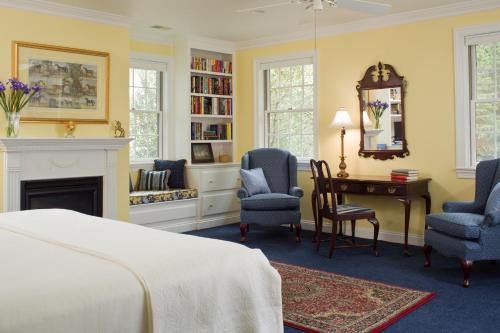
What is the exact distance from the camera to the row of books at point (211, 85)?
6.68 m

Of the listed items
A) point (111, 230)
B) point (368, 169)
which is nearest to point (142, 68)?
point (368, 169)

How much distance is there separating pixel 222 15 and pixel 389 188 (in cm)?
258

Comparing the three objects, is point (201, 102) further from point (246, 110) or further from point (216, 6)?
point (216, 6)

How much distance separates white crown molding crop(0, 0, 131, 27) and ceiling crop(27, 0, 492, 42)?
76 millimetres

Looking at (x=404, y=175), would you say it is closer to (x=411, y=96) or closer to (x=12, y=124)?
(x=411, y=96)

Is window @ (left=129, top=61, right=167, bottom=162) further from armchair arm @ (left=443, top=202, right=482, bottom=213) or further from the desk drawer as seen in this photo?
armchair arm @ (left=443, top=202, right=482, bottom=213)

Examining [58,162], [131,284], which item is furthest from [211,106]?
[131,284]

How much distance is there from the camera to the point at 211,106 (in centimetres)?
687

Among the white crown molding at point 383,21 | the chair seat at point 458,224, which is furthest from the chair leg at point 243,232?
the white crown molding at point 383,21

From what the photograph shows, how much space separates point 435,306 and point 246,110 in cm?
420

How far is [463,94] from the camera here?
5.10m

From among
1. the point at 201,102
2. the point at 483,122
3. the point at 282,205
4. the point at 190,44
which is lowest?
the point at 282,205

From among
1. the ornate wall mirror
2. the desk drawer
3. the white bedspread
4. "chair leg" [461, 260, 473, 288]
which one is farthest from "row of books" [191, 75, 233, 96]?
the white bedspread

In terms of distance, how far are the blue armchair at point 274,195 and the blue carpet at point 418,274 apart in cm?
27
